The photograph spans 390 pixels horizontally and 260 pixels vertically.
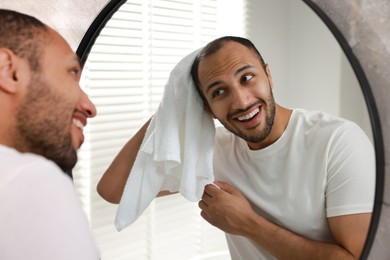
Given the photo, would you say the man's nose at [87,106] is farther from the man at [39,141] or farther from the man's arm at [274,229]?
the man's arm at [274,229]

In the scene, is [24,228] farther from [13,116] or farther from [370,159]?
[370,159]

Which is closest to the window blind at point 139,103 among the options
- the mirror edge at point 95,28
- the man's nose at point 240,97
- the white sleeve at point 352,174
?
the mirror edge at point 95,28

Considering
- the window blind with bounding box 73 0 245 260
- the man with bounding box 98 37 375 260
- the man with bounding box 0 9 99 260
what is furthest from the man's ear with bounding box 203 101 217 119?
the man with bounding box 0 9 99 260

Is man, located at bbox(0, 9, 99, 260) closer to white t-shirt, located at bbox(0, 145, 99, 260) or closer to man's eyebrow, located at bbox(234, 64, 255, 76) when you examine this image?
white t-shirt, located at bbox(0, 145, 99, 260)

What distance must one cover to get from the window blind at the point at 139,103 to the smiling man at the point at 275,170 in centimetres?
5

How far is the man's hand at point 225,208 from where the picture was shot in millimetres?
688

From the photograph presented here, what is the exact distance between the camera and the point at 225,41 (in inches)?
27.4

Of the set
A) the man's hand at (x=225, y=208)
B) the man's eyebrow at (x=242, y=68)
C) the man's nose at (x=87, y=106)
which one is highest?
the man's eyebrow at (x=242, y=68)

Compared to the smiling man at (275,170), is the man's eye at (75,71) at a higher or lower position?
higher

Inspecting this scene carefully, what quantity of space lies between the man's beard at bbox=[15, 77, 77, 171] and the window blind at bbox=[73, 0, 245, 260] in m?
0.13

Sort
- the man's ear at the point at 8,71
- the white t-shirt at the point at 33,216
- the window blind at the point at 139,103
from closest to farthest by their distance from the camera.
A: the white t-shirt at the point at 33,216 < the man's ear at the point at 8,71 < the window blind at the point at 139,103

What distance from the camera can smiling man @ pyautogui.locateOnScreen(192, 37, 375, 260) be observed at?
1.97 feet

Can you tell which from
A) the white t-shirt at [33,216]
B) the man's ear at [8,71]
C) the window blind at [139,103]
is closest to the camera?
the white t-shirt at [33,216]

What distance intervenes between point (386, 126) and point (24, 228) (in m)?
0.51
